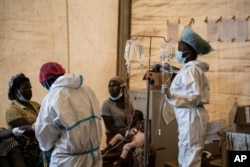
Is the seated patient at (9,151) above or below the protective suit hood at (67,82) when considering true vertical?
below

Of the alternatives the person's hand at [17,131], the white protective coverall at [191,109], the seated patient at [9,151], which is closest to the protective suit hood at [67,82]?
the person's hand at [17,131]

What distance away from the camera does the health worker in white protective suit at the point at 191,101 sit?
3.11 metres

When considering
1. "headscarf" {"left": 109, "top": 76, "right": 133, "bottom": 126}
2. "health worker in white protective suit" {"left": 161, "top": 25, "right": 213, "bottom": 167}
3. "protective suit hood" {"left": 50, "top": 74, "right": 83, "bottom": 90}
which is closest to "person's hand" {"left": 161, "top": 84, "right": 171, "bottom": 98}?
"health worker in white protective suit" {"left": 161, "top": 25, "right": 213, "bottom": 167}

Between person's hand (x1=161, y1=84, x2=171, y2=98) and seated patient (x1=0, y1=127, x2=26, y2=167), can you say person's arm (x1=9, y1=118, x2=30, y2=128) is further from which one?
person's hand (x1=161, y1=84, x2=171, y2=98)

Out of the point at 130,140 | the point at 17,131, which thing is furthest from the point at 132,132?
the point at 17,131

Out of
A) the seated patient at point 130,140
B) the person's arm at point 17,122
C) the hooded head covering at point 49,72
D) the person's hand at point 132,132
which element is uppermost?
the hooded head covering at point 49,72

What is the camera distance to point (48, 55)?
13.7ft

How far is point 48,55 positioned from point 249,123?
2356 mm

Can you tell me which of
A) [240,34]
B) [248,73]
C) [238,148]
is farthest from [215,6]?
[238,148]

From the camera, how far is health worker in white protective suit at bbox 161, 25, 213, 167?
3.11 meters

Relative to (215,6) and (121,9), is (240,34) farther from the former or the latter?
(121,9)

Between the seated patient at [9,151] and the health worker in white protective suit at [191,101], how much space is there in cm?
129

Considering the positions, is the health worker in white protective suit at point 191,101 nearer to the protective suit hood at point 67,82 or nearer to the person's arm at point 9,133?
the protective suit hood at point 67,82

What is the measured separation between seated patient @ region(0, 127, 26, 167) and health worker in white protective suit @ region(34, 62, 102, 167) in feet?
1.69
